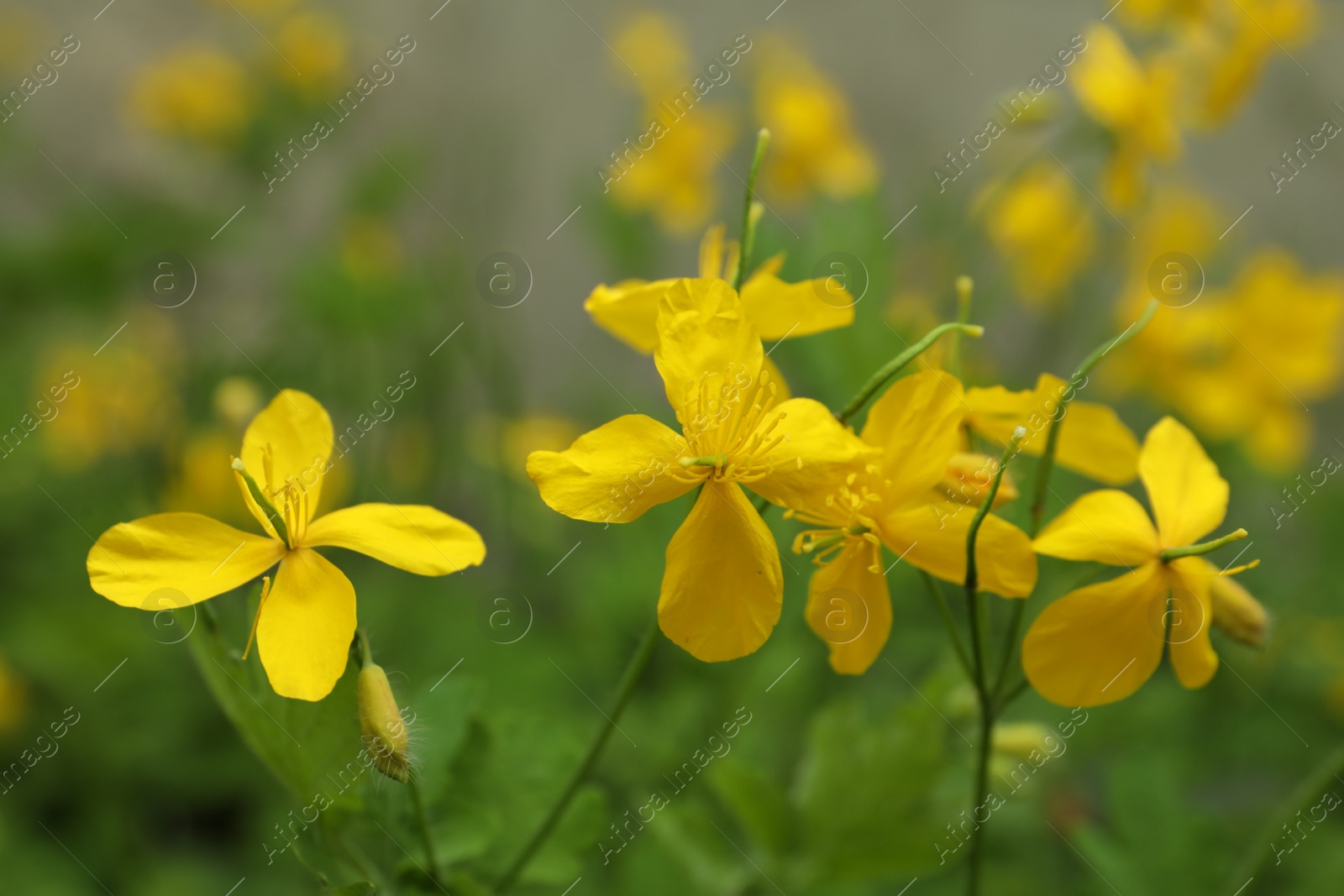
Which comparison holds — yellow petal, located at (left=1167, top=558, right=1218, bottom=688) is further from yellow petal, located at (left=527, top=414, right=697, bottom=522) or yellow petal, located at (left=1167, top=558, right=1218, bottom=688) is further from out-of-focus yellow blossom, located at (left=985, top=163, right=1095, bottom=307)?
out-of-focus yellow blossom, located at (left=985, top=163, right=1095, bottom=307)

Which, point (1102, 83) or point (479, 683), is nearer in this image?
point (479, 683)

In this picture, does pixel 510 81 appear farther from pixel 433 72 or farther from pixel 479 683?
pixel 479 683

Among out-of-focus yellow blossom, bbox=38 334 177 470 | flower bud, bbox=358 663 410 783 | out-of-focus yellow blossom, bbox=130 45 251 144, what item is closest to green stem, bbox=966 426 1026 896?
flower bud, bbox=358 663 410 783

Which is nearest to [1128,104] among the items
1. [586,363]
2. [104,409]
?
[586,363]

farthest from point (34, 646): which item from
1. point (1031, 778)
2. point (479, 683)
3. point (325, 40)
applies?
point (325, 40)

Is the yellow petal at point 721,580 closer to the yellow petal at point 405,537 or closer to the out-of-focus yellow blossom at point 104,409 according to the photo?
the yellow petal at point 405,537

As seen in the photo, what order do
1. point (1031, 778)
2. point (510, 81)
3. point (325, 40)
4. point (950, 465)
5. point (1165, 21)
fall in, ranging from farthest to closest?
point (510, 81), point (325, 40), point (1165, 21), point (1031, 778), point (950, 465)
